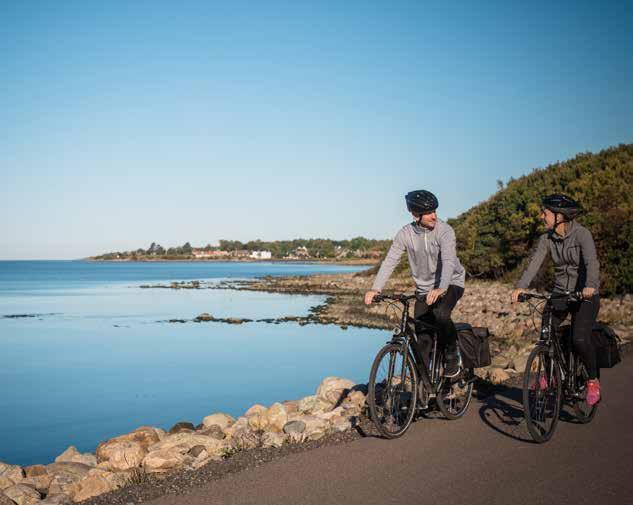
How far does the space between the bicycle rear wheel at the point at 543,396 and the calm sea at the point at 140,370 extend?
31.3 ft

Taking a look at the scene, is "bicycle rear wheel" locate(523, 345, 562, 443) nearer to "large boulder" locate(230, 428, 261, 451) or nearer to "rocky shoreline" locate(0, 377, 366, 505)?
"rocky shoreline" locate(0, 377, 366, 505)

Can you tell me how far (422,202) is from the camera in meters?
6.54

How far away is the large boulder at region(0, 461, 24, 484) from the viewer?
30.4ft

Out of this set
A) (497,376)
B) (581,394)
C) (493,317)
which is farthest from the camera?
(493,317)

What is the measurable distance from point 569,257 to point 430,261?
1.49 meters

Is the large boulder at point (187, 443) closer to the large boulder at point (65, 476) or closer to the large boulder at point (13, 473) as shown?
the large boulder at point (65, 476)

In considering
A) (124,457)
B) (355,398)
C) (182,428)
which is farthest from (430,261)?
(182,428)

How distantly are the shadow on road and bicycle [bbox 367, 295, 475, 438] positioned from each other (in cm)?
52

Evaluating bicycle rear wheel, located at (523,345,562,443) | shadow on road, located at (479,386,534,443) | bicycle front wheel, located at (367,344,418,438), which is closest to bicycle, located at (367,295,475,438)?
bicycle front wheel, located at (367,344,418,438)

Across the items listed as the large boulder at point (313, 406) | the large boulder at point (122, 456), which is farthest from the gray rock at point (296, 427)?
the large boulder at point (313, 406)

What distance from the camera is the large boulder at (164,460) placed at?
7.77 metres

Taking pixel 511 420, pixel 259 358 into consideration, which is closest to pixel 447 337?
pixel 511 420

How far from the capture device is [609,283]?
2353cm

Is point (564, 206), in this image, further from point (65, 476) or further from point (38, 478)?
point (38, 478)
